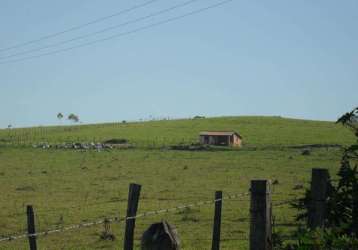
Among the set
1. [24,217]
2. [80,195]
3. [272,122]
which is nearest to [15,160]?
[80,195]

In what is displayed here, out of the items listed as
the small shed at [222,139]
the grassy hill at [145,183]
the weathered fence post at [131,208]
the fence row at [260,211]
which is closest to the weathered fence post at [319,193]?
the fence row at [260,211]

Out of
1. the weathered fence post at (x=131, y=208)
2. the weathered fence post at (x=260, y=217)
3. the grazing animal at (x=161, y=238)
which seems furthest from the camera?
the weathered fence post at (x=131, y=208)

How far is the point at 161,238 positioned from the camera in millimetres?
5160

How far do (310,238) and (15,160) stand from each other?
5784 cm

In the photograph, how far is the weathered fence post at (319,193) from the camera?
7430mm

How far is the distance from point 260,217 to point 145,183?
3366 centimetres

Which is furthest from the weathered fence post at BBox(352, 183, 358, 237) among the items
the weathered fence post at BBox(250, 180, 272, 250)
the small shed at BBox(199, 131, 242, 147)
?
the small shed at BBox(199, 131, 242, 147)

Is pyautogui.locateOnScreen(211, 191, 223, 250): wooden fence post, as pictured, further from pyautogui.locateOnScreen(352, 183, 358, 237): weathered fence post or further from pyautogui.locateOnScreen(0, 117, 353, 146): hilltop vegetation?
pyautogui.locateOnScreen(0, 117, 353, 146): hilltop vegetation

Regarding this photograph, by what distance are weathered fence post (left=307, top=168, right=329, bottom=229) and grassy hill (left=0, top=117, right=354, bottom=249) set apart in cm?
960

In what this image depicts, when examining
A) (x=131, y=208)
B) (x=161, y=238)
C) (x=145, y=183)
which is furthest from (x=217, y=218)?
(x=145, y=183)

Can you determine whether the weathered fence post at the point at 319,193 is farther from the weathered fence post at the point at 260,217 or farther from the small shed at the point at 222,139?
the small shed at the point at 222,139

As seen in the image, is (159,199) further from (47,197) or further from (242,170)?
(242,170)

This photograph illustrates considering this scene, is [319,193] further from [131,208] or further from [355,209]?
[131,208]

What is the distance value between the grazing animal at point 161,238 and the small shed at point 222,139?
77.7 meters
